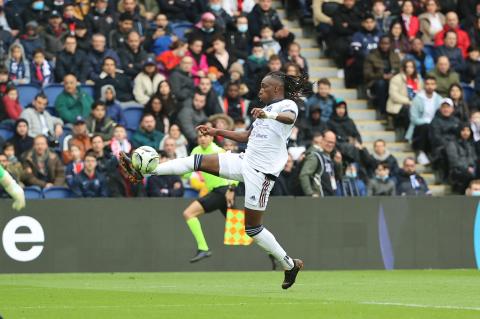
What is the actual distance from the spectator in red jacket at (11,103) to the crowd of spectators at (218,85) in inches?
0.8

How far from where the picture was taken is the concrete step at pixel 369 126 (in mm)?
26094

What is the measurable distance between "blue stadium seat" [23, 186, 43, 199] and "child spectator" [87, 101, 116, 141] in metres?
1.84

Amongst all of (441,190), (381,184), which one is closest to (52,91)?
(381,184)

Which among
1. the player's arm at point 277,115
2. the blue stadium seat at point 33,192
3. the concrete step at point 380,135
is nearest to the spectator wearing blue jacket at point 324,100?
the concrete step at point 380,135

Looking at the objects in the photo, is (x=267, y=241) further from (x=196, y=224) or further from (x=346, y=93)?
(x=346, y=93)

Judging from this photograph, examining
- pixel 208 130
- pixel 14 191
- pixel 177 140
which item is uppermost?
pixel 14 191

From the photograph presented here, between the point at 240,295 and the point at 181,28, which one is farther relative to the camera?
the point at 181,28

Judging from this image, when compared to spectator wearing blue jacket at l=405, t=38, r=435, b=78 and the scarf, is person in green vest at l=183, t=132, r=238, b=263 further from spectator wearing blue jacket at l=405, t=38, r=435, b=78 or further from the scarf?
spectator wearing blue jacket at l=405, t=38, r=435, b=78

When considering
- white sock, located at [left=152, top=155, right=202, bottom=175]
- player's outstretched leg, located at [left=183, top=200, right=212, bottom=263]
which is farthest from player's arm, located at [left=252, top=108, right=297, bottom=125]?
player's outstretched leg, located at [left=183, top=200, right=212, bottom=263]

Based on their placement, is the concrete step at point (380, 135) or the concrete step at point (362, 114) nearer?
the concrete step at point (380, 135)

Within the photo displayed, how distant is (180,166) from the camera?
46.8ft

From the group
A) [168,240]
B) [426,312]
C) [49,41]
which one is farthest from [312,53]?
[426,312]

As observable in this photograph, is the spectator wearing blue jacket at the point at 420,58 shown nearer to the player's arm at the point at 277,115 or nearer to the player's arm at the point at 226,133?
the player's arm at the point at 226,133

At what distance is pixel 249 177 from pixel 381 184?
8.75m
